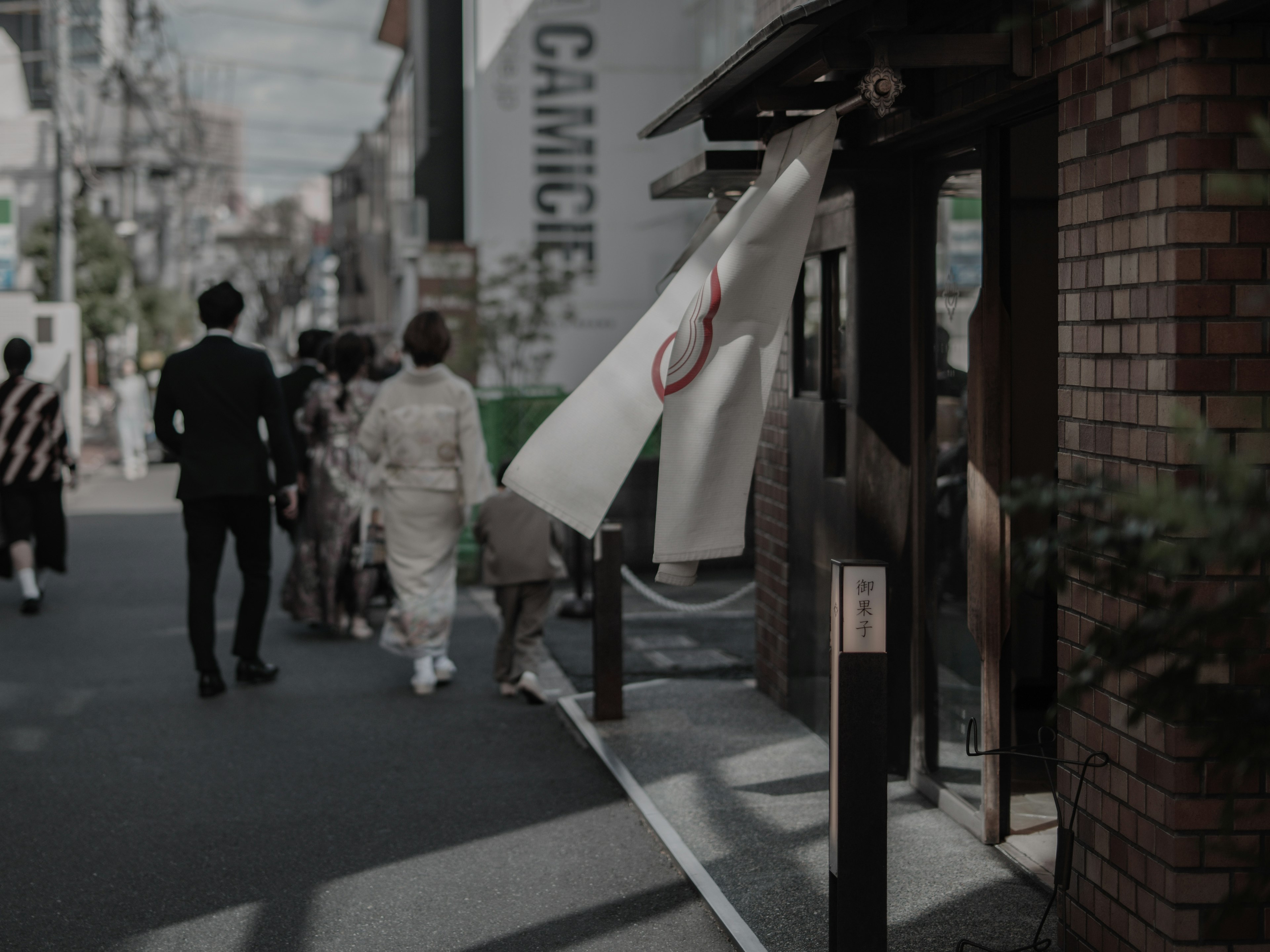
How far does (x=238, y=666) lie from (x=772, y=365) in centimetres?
487

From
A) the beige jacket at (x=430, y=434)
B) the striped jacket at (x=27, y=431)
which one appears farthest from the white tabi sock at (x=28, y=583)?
the beige jacket at (x=430, y=434)

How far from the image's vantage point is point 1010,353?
4.80m

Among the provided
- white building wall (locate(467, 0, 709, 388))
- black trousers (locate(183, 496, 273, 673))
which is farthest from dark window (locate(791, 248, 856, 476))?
white building wall (locate(467, 0, 709, 388))

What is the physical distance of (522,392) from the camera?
1378 centimetres

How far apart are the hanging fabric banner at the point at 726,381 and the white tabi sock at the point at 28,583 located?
7799 millimetres

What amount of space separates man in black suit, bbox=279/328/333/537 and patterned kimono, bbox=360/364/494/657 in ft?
6.28

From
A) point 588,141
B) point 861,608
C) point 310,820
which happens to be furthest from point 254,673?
point 588,141

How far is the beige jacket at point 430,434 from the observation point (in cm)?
766

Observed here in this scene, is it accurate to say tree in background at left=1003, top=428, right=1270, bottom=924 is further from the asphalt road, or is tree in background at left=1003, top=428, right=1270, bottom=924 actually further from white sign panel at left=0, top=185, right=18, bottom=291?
white sign panel at left=0, top=185, right=18, bottom=291

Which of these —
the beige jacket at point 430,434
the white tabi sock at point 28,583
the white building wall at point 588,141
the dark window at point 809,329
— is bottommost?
the white tabi sock at point 28,583

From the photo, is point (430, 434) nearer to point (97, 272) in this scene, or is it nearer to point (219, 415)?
point (219, 415)

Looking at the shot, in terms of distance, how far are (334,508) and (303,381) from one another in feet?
3.76

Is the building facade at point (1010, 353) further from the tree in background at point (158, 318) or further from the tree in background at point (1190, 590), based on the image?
the tree in background at point (158, 318)

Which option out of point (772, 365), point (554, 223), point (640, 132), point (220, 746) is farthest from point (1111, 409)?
point (554, 223)
